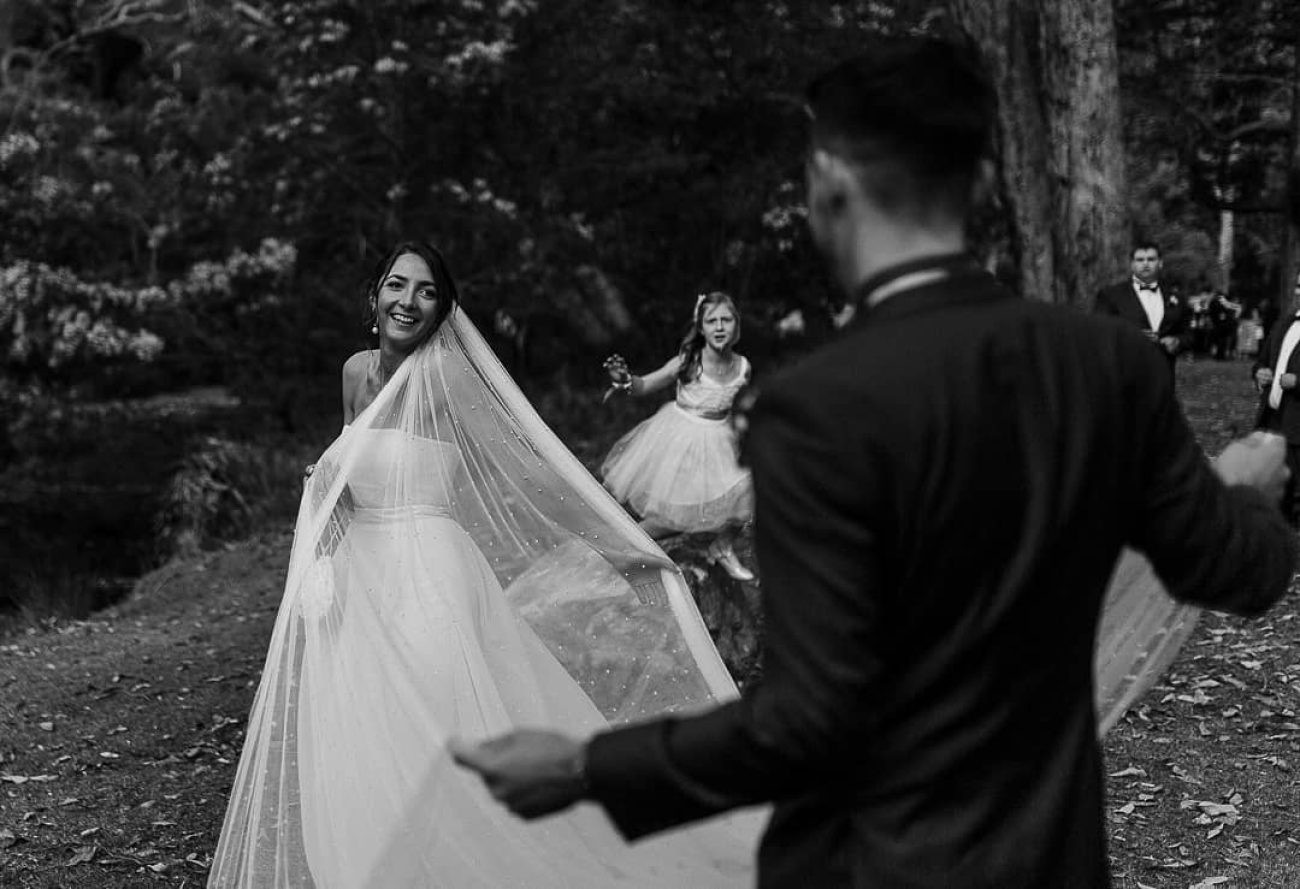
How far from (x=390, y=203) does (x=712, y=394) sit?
850 centimetres

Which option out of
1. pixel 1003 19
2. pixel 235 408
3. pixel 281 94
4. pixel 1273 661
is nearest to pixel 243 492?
pixel 235 408

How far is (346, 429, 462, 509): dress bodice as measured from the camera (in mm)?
5375

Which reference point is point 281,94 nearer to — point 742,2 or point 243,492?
point 243,492

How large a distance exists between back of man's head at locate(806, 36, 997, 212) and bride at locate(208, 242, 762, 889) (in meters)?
2.50

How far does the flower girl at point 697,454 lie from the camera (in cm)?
1029

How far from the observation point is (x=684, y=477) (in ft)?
34.1

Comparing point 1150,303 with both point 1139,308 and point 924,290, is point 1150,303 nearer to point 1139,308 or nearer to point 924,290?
point 1139,308

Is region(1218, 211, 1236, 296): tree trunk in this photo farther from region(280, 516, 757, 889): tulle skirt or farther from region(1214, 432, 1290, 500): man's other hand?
region(1214, 432, 1290, 500): man's other hand

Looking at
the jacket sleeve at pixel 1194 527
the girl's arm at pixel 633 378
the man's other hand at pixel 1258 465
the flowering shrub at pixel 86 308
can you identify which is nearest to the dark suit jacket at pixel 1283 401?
the girl's arm at pixel 633 378

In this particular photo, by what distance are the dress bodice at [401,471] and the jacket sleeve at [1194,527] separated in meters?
A: 3.54

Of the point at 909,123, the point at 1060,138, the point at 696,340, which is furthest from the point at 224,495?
the point at 909,123

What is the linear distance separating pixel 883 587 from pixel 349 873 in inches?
126

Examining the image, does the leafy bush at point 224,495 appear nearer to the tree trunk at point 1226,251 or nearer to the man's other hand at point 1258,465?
the man's other hand at point 1258,465

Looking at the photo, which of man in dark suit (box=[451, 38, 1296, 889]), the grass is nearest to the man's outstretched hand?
man in dark suit (box=[451, 38, 1296, 889])
